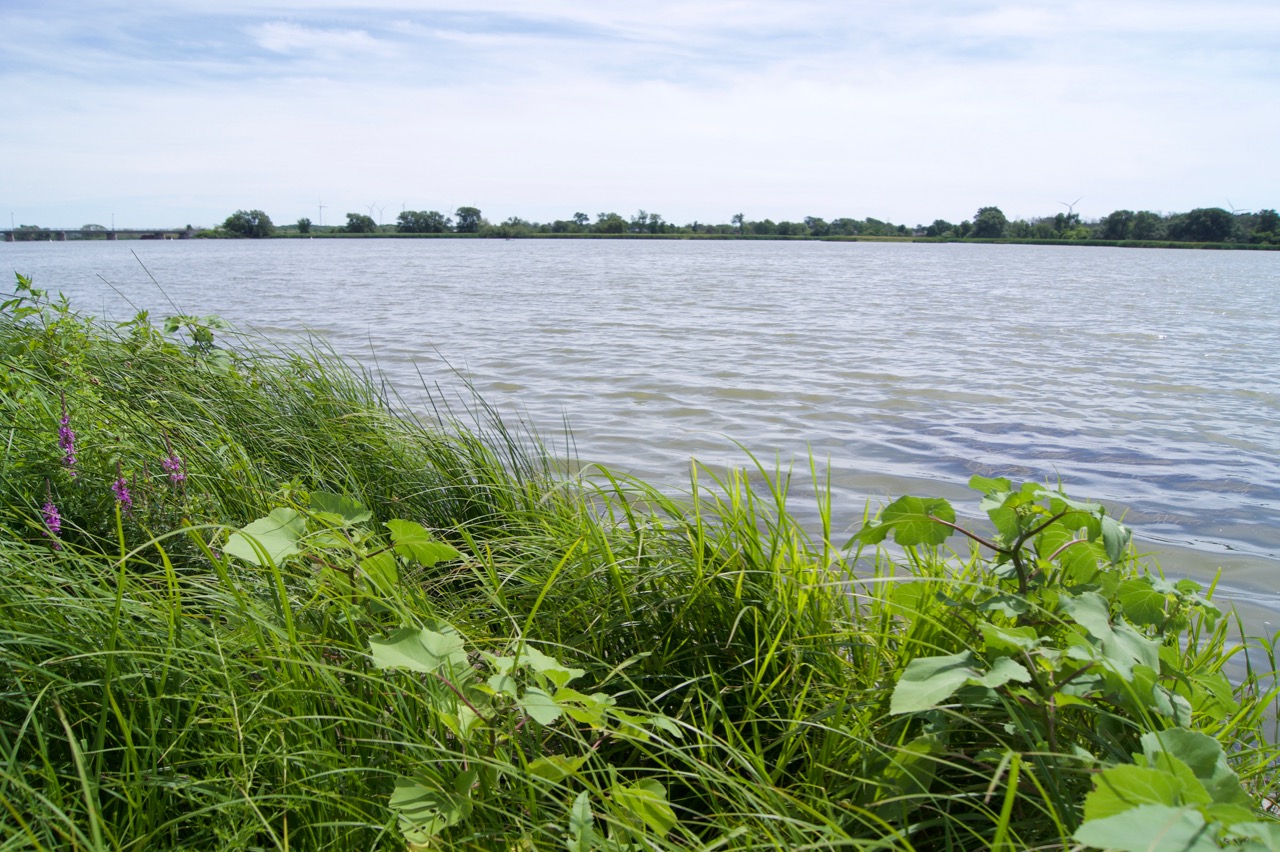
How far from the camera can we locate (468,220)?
11512 centimetres

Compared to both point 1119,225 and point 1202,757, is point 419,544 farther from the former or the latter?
point 1119,225

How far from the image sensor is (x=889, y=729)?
191cm

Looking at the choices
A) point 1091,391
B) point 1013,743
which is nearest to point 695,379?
point 1091,391

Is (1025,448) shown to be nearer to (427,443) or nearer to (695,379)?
(695,379)

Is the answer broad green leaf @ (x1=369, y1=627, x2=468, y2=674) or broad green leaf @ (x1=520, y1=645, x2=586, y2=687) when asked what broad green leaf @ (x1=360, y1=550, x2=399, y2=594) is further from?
broad green leaf @ (x1=520, y1=645, x2=586, y2=687)

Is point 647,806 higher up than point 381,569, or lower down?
lower down

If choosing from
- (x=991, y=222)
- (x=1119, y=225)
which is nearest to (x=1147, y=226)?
(x=1119, y=225)

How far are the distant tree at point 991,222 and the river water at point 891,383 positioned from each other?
305 feet

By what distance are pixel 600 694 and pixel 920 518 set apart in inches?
33.0

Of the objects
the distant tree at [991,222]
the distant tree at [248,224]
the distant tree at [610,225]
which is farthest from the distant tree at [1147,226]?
the distant tree at [248,224]

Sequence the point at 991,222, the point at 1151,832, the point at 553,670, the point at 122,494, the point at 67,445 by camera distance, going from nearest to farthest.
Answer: the point at 1151,832, the point at 553,670, the point at 122,494, the point at 67,445, the point at 991,222

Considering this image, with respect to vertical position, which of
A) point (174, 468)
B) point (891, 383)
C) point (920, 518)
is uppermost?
point (920, 518)

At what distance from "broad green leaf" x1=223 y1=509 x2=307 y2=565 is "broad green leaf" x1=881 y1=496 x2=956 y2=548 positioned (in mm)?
1350

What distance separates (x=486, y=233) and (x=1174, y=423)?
374 ft
